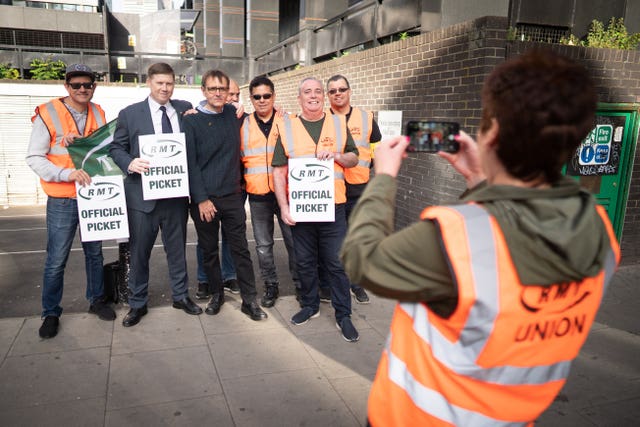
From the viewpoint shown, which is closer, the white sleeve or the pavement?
the pavement

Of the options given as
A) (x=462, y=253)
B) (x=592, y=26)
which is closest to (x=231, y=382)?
(x=462, y=253)

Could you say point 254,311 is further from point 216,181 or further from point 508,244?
point 508,244

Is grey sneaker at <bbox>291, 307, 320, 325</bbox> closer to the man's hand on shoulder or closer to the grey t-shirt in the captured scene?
the man's hand on shoulder

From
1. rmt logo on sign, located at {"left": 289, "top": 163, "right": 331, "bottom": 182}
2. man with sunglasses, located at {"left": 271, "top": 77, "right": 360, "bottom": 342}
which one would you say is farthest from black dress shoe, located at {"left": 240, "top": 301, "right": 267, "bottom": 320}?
rmt logo on sign, located at {"left": 289, "top": 163, "right": 331, "bottom": 182}

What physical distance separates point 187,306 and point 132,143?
167 cm

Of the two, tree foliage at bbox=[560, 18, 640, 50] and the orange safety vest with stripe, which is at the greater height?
tree foliage at bbox=[560, 18, 640, 50]

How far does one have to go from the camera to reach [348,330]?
436 centimetres

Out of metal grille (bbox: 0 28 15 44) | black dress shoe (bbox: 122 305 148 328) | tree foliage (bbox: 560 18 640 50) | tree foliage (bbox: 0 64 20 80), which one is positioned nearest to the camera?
black dress shoe (bbox: 122 305 148 328)

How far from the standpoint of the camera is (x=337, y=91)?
553cm

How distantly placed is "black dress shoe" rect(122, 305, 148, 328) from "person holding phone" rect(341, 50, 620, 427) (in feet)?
12.1

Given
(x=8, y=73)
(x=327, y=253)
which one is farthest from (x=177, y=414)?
(x=8, y=73)

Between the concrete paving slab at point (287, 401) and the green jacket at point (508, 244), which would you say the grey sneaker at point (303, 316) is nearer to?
the concrete paving slab at point (287, 401)

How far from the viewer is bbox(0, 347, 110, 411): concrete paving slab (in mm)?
3342

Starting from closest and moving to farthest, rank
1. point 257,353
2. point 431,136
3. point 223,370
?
point 431,136 → point 223,370 → point 257,353
